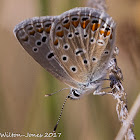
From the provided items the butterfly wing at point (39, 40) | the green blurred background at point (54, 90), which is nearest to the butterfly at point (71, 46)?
the butterfly wing at point (39, 40)

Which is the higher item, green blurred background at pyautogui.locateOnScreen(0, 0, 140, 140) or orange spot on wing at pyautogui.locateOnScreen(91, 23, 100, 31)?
orange spot on wing at pyautogui.locateOnScreen(91, 23, 100, 31)

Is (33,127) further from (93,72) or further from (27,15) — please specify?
(27,15)

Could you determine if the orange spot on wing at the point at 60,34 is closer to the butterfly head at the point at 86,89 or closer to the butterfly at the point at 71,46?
the butterfly at the point at 71,46

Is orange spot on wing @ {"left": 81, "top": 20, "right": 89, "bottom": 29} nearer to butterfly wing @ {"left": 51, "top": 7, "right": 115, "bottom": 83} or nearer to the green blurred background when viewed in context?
butterfly wing @ {"left": 51, "top": 7, "right": 115, "bottom": 83}

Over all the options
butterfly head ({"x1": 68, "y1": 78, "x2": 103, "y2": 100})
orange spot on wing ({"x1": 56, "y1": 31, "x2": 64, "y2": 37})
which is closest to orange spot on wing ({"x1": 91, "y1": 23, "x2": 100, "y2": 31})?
orange spot on wing ({"x1": 56, "y1": 31, "x2": 64, "y2": 37})

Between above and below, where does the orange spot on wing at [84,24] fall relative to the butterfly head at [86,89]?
above

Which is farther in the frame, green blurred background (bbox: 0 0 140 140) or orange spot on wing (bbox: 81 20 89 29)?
green blurred background (bbox: 0 0 140 140)

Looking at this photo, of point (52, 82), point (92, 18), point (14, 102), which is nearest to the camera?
point (92, 18)

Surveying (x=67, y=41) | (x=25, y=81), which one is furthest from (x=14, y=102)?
(x=67, y=41)
